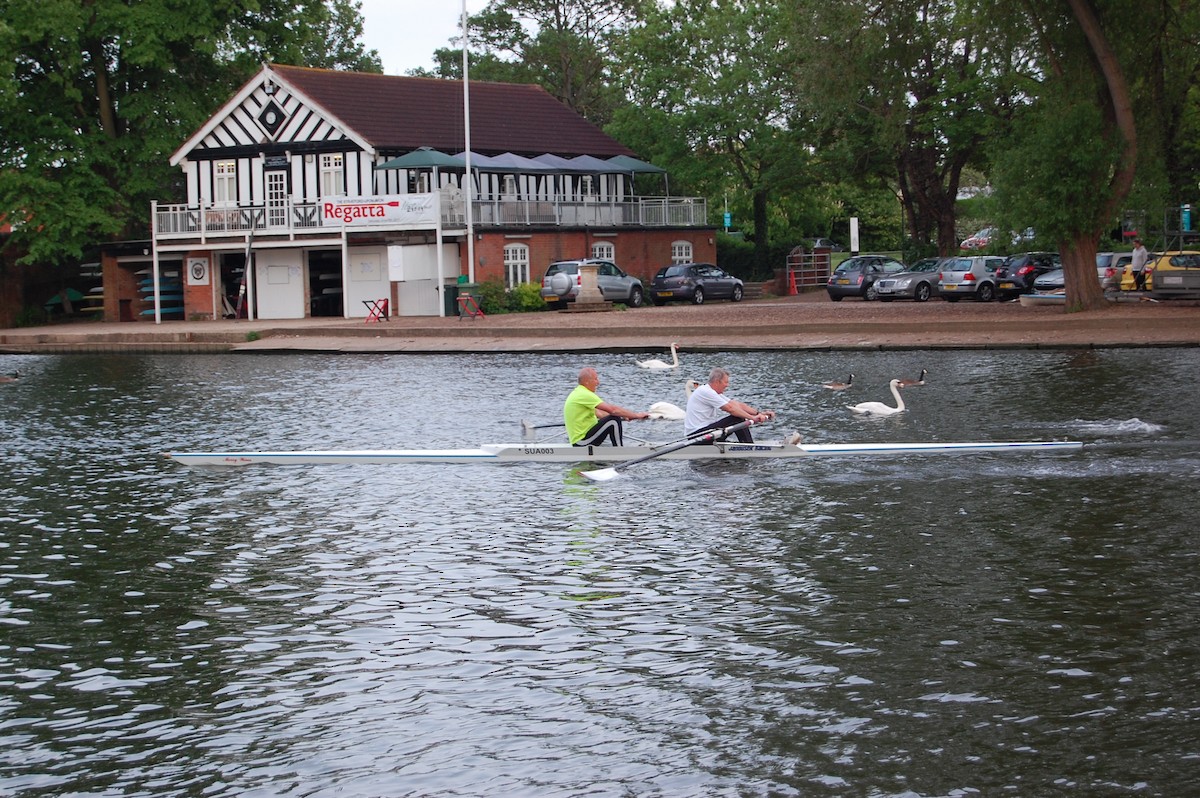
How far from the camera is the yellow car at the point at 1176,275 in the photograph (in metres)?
41.2

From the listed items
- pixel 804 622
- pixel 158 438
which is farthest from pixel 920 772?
pixel 158 438

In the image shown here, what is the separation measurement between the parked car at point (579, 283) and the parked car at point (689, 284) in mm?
811

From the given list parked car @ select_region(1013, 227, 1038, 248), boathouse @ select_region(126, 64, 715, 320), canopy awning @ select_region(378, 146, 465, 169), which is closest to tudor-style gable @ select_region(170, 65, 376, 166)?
boathouse @ select_region(126, 64, 715, 320)

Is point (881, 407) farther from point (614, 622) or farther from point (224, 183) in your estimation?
point (224, 183)

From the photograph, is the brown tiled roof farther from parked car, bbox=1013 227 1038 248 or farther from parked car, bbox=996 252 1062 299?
parked car, bbox=996 252 1062 299

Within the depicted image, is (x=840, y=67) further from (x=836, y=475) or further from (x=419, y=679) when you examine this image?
(x=419, y=679)

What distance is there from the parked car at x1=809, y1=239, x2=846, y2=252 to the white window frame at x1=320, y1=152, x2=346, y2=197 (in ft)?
72.3

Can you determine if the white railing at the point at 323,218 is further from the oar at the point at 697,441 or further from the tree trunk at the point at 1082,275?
the oar at the point at 697,441

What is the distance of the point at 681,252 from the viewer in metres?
61.0

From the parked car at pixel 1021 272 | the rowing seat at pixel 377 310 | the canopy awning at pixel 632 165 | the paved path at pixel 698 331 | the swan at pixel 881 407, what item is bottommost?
the swan at pixel 881 407

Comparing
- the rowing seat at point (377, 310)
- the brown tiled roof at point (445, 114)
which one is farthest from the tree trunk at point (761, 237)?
the rowing seat at point (377, 310)

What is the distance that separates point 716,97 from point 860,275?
498 inches

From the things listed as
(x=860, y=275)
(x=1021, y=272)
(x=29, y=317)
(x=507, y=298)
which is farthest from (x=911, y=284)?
(x=29, y=317)

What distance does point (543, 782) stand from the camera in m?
8.20
